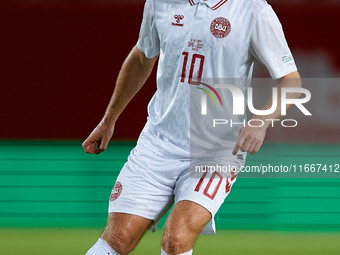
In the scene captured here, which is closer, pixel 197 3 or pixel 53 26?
pixel 197 3

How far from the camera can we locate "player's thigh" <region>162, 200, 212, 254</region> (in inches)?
93.8

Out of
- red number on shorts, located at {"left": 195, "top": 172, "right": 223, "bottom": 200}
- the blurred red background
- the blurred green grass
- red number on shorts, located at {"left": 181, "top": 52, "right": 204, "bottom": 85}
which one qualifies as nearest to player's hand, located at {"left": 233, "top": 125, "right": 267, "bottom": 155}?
red number on shorts, located at {"left": 195, "top": 172, "right": 223, "bottom": 200}

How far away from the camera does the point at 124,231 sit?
253 centimetres

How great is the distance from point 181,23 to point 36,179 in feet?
10.0

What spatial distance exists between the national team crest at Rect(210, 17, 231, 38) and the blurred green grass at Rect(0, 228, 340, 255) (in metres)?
2.11

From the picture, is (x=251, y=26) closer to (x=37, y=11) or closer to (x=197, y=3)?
(x=197, y=3)

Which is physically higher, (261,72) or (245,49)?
(245,49)

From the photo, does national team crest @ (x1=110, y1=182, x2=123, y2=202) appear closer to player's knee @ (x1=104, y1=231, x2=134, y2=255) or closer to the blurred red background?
player's knee @ (x1=104, y1=231, x2=134, y2=255)

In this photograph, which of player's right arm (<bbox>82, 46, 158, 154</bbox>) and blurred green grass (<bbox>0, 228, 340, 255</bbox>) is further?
blurred green grass (<bbox>0, 228, 340, 255</bbox>)

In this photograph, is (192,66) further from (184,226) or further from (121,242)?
(121,242)

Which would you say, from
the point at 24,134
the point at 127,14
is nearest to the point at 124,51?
the point at 127,14

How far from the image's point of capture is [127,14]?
16.5 feet

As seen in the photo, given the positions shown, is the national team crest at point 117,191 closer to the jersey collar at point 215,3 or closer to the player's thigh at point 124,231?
the player's thigh at point 124,231

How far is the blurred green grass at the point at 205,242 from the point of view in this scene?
14.4ft
